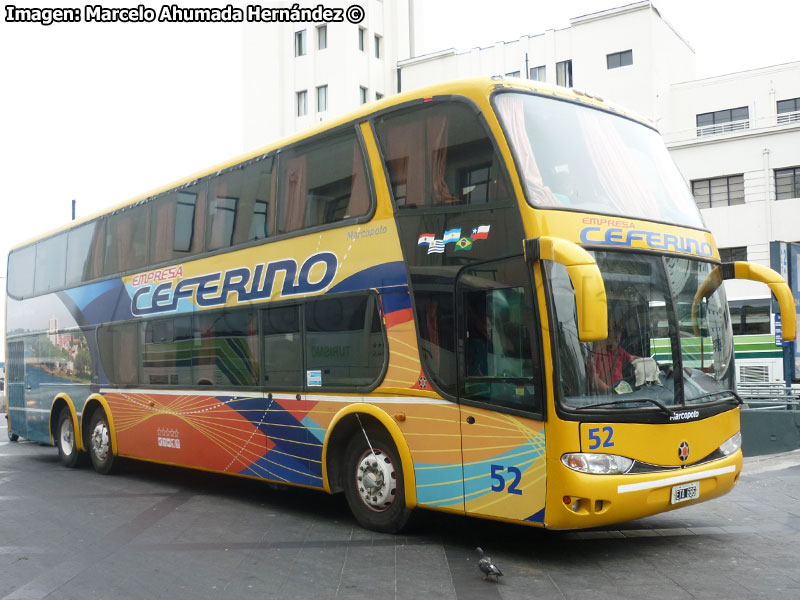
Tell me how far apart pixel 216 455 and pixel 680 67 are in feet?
118

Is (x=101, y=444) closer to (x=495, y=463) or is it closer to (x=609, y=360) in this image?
(x=495, y=463)

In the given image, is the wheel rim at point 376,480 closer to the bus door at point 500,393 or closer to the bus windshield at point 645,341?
the bus door at point 500,393

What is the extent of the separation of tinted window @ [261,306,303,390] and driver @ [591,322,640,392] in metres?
3.75

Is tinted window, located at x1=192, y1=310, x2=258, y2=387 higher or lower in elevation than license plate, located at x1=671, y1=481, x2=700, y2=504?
higher

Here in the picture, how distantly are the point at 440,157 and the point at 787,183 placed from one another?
3021 centimetres

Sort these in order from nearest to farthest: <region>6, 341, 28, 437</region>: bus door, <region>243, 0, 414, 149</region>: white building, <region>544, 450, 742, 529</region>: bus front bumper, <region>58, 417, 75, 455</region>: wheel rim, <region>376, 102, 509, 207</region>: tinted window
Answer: <region>544, 450, 742, 529</region>: bus front bumper
<region>376, 102, 509, 207</region>: tinted window
<region>58, 417, 75, 455</region>: wheel rim
<region>6, 341, 28, 437</region>: bus door
<region>243, 0, 414, 149</region>: white building

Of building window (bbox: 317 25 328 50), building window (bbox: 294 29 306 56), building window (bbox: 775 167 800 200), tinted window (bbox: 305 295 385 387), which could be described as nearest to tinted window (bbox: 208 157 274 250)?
tinted window (bbox: 305 295 385 387)

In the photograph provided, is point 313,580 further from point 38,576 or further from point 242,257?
point 242,257

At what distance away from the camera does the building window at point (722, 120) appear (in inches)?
1458

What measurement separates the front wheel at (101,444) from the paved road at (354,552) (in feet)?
8.34

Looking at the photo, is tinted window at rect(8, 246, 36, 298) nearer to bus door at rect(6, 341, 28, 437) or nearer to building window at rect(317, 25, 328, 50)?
bus door at rect(6, 341, 28, 437)

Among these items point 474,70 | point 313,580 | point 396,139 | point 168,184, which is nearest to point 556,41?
point 474,70

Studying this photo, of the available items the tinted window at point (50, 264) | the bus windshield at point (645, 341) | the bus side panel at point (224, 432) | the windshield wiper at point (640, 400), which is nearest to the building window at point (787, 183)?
the tinted window at point (50, 264)

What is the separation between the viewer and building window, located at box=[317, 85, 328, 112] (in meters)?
46.6
